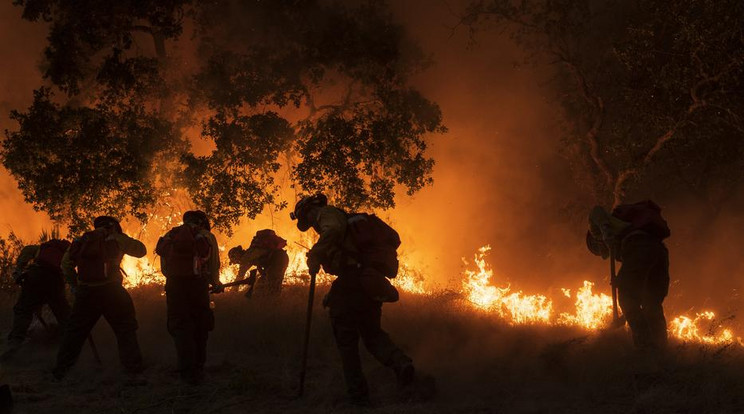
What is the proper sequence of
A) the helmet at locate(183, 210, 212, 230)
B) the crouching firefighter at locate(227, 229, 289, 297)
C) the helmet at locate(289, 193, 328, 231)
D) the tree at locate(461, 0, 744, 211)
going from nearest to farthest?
the helmet at locate(289, 193, 328, 231), the helmet at locate(183, 210, 212, 230), the crouching firefighter at locate(227, 229, 289, 297), the tree at locate(461, 0, 744, 211)

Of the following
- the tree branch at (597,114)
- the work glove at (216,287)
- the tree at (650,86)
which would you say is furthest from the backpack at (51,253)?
the tree branch at (597,114)

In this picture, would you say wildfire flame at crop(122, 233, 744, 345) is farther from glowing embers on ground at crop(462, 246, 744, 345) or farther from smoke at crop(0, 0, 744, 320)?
smoke at crop(0, 0, 744, 320)

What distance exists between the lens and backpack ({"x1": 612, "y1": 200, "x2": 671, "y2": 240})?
7.66 meters

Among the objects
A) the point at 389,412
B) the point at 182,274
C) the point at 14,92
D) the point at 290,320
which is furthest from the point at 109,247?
the point at 14,92

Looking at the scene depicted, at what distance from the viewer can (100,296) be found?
306 inches

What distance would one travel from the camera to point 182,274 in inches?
294

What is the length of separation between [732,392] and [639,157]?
1028cm

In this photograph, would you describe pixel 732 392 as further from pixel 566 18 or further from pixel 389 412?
pixel 566 18

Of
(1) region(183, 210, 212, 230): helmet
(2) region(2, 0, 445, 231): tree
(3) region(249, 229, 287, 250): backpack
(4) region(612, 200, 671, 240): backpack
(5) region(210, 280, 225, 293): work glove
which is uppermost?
(2) region(2, 0, 445, 231): tree

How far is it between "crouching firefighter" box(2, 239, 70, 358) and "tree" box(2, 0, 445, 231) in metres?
5.46

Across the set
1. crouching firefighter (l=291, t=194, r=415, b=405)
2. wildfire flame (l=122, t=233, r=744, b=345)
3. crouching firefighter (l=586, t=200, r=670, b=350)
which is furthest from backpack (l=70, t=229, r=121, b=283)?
crouching firefighter (l=586, t=200, r=670, b=350)

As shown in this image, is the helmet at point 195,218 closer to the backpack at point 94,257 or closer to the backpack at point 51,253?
the backpack at point 94,257

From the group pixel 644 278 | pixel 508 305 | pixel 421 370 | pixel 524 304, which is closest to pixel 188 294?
pixel 421 370

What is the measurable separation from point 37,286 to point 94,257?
1953 mm
